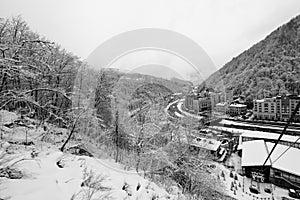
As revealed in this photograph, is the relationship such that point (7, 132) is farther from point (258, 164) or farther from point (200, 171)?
point (258, 164)

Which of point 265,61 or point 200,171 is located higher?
point 265,61

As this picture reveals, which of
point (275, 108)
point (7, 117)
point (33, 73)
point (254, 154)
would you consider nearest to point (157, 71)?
point (33, 73)

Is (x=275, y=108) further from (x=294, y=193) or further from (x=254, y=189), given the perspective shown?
(x=254, y=189)

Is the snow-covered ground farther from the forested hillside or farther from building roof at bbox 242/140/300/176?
building roof at bbox 242/140/300/176

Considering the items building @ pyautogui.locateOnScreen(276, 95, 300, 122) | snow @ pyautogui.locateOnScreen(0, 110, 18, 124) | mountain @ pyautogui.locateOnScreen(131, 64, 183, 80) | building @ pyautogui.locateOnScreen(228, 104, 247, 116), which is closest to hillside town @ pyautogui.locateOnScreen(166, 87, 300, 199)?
mountain @ pyautogui.locateOnScreen(131, 64, 183, 80)

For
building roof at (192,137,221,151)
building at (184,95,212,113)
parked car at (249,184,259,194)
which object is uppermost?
building at (184,95,212,113)

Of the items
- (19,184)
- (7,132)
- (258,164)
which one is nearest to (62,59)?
(7,132)

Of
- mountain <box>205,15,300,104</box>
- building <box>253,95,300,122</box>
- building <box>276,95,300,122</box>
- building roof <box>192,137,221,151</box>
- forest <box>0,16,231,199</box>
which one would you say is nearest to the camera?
forest <box>0,16,231,199</box>
